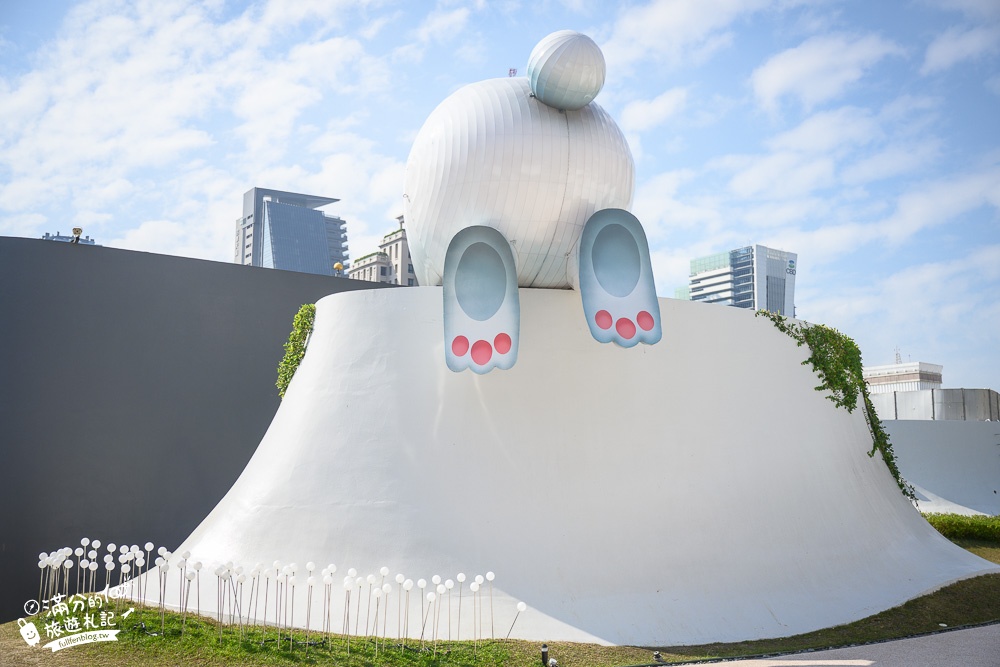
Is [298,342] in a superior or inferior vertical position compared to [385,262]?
inferior

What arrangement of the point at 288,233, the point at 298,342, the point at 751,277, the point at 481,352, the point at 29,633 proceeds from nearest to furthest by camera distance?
1. the point at 29,633
2. the point at 481,352
3. the point at 298,342
4. the point at 288,233
5. the point at 751,277

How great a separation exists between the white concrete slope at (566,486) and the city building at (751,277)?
254 ft

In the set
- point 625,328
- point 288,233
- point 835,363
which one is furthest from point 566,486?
point 288,233

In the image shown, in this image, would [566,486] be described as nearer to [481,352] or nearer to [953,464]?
[481,352]

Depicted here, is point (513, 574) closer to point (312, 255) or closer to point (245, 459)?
point (245, 459)

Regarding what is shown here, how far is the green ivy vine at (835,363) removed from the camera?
1127cm

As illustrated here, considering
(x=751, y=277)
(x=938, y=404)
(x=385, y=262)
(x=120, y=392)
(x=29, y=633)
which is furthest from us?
(x=751, y=277)

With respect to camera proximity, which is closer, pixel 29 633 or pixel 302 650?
pixel 302 650

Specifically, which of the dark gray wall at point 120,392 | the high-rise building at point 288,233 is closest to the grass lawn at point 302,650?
the dark gray wall at point 120,392

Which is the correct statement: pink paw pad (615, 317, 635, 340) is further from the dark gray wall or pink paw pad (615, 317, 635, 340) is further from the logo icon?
the dark gray wall

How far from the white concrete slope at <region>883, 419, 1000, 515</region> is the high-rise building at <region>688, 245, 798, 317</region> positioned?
67.5 meters

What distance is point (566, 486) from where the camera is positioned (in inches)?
344

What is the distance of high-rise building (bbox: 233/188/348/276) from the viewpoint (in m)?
70.1

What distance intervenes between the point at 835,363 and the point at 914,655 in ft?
17.1
